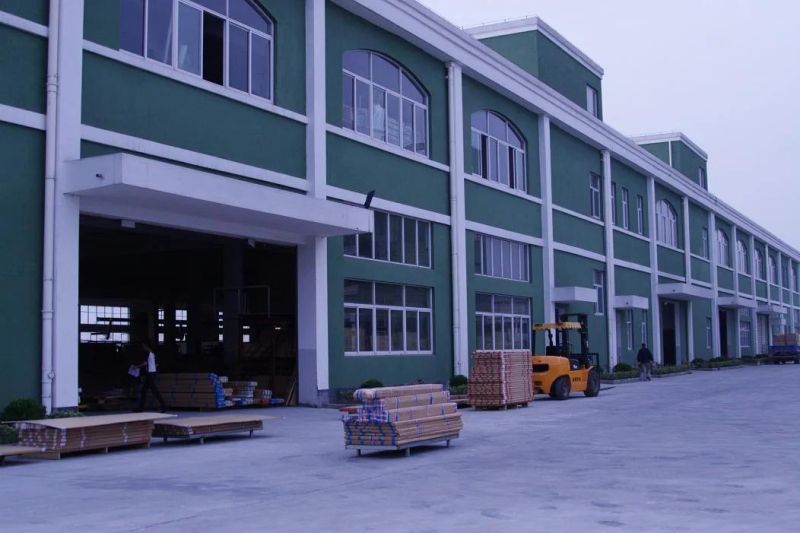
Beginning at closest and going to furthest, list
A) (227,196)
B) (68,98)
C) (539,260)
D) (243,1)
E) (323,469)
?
1. (323,469)
2. (68,98)
3. (227,196)
4. (243,1)
5. (539,260)

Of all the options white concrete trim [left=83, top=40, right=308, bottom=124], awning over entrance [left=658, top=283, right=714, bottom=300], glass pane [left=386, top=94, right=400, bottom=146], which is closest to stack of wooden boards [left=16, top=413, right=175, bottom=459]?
white concrete trim [left=83, top=40, right=308, bottom=124]

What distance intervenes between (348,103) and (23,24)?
1028 cm

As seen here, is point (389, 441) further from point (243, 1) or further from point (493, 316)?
point (493, 316)

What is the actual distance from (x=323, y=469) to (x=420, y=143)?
17.3 metres

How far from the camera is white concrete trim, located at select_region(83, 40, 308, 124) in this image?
17391 millimetres

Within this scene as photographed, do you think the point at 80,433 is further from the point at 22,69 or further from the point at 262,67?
the point at 262,67

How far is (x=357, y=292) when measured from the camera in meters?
24.5

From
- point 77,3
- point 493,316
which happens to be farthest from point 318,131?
point 493,316

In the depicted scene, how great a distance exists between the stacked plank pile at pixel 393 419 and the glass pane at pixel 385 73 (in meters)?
14.0

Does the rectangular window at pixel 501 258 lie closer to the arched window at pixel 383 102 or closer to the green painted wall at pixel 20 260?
the arched window at pixel 383 102

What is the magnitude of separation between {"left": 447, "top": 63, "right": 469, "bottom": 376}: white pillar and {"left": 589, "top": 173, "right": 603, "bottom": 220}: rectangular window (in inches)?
529

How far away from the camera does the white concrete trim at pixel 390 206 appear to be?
77.5 feet

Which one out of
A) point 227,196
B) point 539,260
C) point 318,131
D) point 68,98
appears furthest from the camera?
point 539,260

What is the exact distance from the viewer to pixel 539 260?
3538 cm
